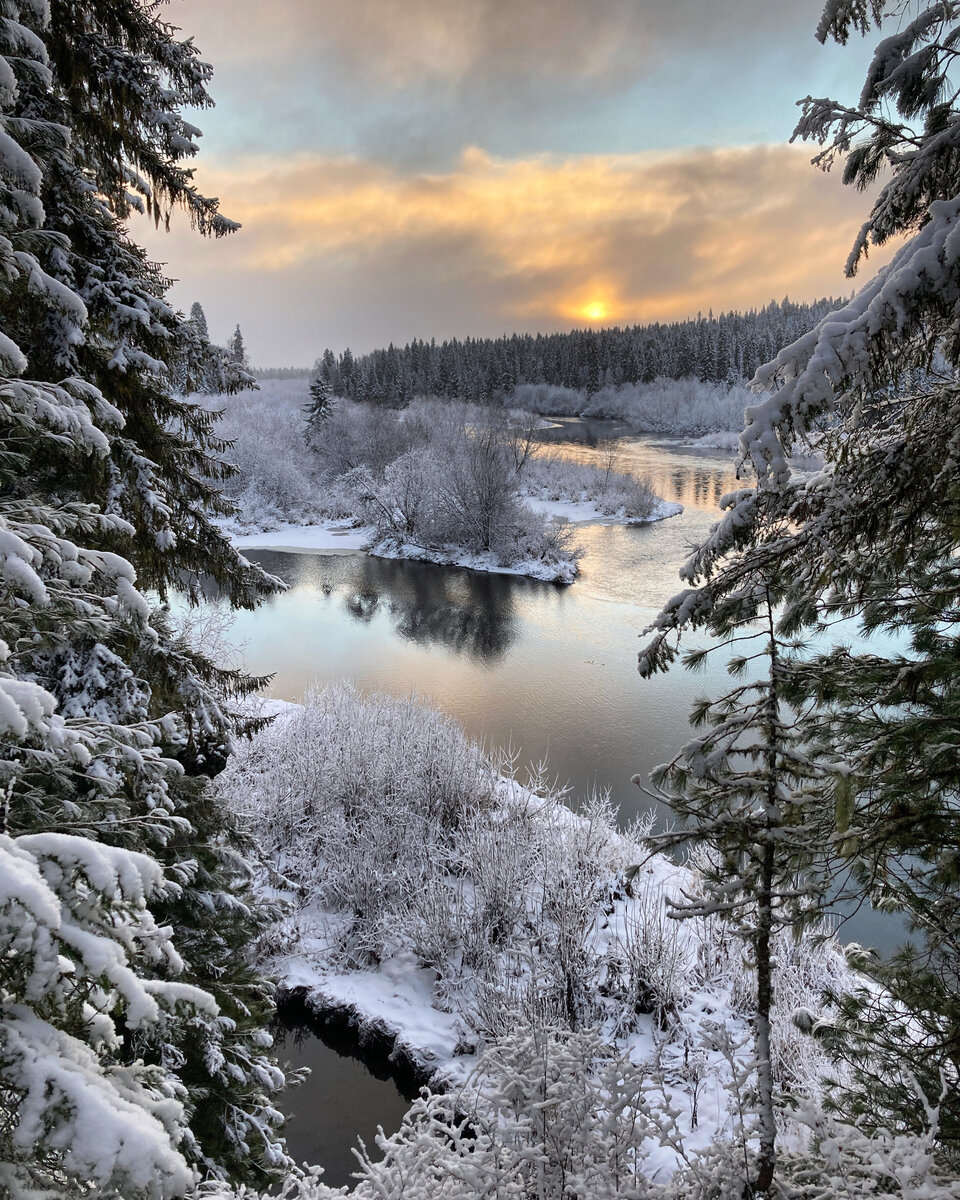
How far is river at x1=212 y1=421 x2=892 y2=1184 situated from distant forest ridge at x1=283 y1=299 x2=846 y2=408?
156ft

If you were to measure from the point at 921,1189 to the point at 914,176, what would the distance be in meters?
4.19

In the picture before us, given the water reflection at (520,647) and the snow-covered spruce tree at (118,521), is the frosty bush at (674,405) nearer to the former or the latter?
the water reflection at (520,647)

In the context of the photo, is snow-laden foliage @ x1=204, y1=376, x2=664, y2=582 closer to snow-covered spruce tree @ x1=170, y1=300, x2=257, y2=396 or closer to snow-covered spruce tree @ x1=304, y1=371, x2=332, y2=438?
snow-covered spruce tree @ x1=304, y1=371, x2=332, y2=438

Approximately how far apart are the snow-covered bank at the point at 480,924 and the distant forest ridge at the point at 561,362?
63.5 metres

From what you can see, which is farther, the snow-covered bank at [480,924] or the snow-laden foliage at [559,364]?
the snow-laden foliage at [559,364]

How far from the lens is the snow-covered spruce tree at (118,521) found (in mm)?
2614

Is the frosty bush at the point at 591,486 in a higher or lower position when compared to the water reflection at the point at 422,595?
higher

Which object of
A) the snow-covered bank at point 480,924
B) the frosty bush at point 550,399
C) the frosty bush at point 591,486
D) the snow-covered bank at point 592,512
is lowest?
the snow-covered bank at point 480,924

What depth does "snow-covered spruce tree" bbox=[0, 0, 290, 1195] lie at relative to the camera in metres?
2.61

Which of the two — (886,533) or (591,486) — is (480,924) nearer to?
(886,533)

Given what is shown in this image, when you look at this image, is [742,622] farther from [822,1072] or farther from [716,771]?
[822,1072]

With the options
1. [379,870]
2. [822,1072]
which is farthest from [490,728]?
[822,1072]

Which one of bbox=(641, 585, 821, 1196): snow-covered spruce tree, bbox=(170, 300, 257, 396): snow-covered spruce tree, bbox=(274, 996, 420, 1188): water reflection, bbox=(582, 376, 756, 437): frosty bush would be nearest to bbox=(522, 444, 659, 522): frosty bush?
bbox=(582, 376, 756, 437): frosty bush

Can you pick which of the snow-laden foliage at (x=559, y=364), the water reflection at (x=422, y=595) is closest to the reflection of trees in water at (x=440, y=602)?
the water reflection at (x=422, y=595)
